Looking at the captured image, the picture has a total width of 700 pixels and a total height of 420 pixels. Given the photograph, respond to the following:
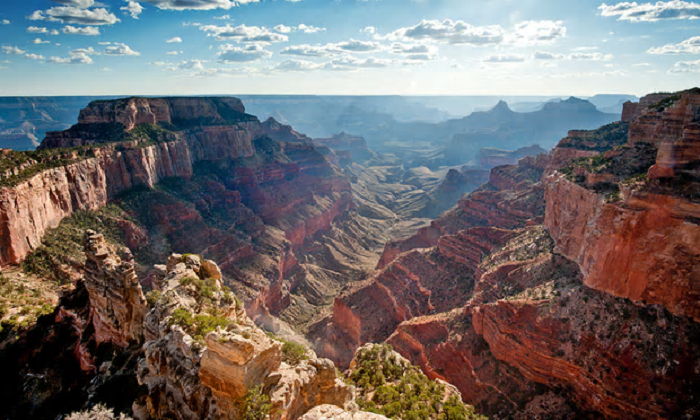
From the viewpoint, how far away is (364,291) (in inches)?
2557

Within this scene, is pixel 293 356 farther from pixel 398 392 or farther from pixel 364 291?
pixel 364 291

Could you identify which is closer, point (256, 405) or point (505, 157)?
point (256, 405)

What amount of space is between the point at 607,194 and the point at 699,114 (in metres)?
11.0

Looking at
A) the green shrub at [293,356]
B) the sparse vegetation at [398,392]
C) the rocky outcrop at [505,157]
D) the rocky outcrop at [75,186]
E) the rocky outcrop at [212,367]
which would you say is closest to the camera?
the rocky outcrop at [212,367]

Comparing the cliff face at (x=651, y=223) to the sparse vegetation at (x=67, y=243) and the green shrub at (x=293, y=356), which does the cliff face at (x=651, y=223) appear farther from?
the sparse vegetation at (x=67, y=243)

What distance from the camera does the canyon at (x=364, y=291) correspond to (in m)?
21.6

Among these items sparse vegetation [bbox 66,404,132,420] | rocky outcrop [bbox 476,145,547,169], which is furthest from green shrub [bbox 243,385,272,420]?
rocky outcrop [bbox 476,145,547,169]

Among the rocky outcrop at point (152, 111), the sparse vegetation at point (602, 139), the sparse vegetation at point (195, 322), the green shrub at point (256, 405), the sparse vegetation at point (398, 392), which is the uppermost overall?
the rocky outcrop at point (152, 111)

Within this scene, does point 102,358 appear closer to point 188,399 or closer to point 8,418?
point 8,418

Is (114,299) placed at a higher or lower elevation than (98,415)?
higher

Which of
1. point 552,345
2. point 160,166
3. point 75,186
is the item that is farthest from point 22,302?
point 160,166

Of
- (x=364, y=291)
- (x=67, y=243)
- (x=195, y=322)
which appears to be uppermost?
(x=195, y=322)

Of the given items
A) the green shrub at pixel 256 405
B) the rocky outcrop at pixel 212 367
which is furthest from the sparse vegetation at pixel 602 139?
the green shrub at pixel 256 405

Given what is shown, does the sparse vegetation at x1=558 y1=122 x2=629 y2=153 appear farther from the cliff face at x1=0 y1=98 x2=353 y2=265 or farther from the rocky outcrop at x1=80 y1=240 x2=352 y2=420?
the cliff face at x1=0 y1=98 x2=353 y2=265
